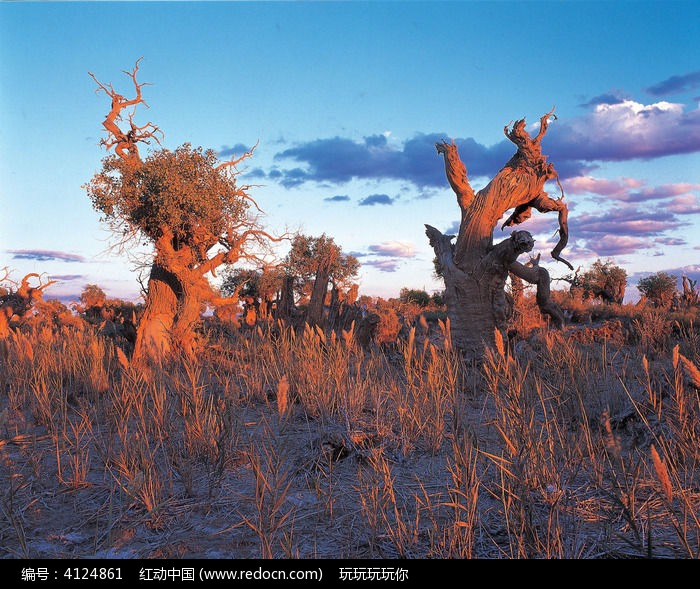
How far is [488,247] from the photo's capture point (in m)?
9.48

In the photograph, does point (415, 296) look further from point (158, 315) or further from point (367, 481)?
point (367, 481)

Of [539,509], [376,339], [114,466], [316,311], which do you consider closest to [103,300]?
[316,311]

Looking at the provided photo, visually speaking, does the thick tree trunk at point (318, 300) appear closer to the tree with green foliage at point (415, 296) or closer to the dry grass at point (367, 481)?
the dry grass at point (367, 481)

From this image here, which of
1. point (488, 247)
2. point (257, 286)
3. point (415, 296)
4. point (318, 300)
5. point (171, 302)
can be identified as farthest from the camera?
point (415, 296)

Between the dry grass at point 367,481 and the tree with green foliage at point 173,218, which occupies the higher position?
the tree with green foliage at point 173,218

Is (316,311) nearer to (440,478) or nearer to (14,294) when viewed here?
(440,478)

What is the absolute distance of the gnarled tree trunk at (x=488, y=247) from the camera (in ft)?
30.2

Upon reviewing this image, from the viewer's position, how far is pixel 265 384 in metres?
6.77

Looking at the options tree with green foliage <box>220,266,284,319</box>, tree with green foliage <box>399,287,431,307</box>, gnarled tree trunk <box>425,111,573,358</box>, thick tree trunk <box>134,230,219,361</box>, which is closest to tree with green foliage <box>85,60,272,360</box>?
thick tree trunk <box>134,230,219,361</box>

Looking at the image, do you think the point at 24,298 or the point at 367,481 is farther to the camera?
the point at 24,298

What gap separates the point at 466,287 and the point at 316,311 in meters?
5.57

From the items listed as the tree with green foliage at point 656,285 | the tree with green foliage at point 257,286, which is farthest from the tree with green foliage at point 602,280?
the tree with green foliage at point 257,286

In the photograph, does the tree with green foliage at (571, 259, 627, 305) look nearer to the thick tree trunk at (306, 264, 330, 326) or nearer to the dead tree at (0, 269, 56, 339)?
the thick tree trunk at (306, 264, 330, 326)

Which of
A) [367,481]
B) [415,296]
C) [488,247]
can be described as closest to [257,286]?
[415,296]
